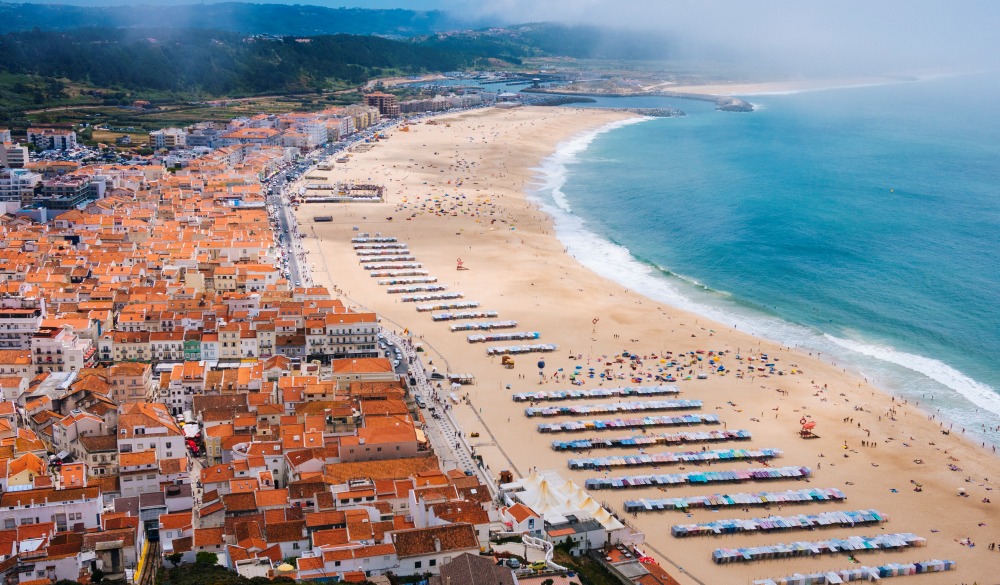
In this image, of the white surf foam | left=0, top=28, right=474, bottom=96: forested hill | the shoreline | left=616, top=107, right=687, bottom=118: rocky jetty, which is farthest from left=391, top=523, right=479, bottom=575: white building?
left=616, top=107, right=687, bottom=118: rocky jetty

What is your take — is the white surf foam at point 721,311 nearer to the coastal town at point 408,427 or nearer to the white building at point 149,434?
the coastal town at point 408,427

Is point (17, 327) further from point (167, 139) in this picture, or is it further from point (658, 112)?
point (658, 112)

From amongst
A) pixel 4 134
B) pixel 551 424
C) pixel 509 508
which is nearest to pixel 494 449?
pixel 551 424

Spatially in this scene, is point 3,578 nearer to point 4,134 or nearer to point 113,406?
point 113,406

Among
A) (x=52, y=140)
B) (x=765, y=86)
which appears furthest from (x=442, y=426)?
(x=765, y=86)

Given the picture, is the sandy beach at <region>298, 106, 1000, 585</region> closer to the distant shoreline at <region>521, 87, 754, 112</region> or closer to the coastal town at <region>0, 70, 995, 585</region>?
the coastal town at <region>0, 70, 995, 585</region>

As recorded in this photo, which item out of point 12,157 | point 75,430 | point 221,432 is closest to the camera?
point 75,430

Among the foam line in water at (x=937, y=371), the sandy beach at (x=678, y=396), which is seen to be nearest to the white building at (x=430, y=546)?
the sandy beach at (x=678, y=396)
